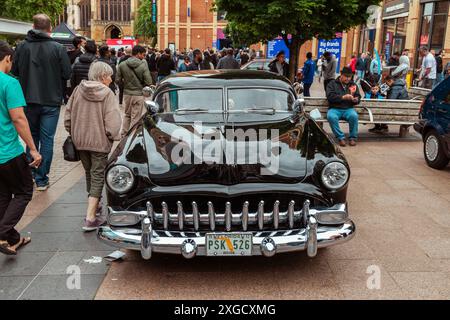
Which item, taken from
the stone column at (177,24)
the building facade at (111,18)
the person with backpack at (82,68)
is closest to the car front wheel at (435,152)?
the person with backpack at (82,68)

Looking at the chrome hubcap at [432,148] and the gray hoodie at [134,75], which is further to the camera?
the gray hoodie at [134,75]

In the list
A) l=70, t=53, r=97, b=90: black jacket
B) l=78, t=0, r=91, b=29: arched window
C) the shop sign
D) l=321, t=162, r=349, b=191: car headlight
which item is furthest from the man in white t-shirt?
l=78, t=0, r=91, b=29: arched window

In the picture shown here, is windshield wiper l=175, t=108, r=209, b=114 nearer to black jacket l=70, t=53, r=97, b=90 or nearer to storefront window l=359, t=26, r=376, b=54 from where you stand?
black jacket l=70, t=53, r=97, b=90

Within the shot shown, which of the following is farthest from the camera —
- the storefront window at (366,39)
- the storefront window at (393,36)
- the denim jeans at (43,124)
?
the storefront window at (366,39)

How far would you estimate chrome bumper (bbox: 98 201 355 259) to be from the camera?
12.4 ft

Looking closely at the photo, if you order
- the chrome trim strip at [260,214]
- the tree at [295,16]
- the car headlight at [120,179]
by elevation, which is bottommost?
the chrome trim strip at [260,214]

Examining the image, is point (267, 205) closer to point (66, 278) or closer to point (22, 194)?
point (66, 278)

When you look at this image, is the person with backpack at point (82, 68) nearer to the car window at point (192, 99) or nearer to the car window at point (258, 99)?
the car window at point (192, 99)

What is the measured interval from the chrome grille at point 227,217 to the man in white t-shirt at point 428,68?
48.2 feet

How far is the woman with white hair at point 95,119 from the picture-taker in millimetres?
5059

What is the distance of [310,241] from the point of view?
383 cm

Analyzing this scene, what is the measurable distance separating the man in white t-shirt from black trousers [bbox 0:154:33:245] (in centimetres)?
1531
